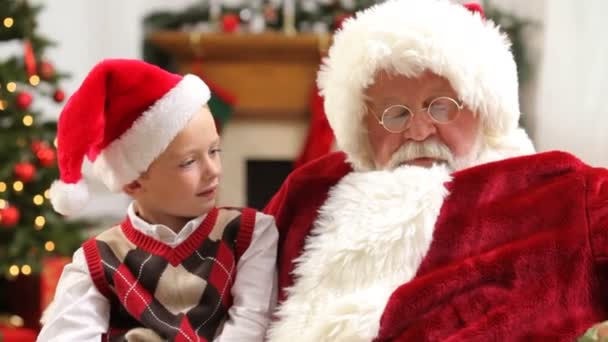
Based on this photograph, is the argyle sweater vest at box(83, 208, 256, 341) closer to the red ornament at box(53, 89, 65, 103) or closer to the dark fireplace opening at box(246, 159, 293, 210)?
the red ornament at box(53, 89, 65, 103)

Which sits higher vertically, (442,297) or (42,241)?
(442,297)

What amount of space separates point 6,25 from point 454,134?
6.41 ft

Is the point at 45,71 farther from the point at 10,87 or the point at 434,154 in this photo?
the point at 434,154

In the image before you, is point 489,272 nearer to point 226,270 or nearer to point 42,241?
point 226,270

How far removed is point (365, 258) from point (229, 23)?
7.86 ft

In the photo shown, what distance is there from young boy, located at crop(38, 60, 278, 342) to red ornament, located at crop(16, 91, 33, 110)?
58.0 inches

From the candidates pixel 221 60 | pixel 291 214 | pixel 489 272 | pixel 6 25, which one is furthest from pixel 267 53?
pixel 489 272

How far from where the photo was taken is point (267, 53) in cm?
336

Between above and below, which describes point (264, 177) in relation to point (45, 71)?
below

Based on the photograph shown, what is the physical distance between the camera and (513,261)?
1080mm

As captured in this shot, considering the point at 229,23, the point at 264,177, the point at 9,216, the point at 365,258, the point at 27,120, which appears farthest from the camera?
the point at 264,177

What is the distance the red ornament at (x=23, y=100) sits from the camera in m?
2.56

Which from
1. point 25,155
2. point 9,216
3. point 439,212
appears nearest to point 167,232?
point 439,212

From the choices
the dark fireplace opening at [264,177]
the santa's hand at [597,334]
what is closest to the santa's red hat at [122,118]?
the santa's hand at [597,334]
